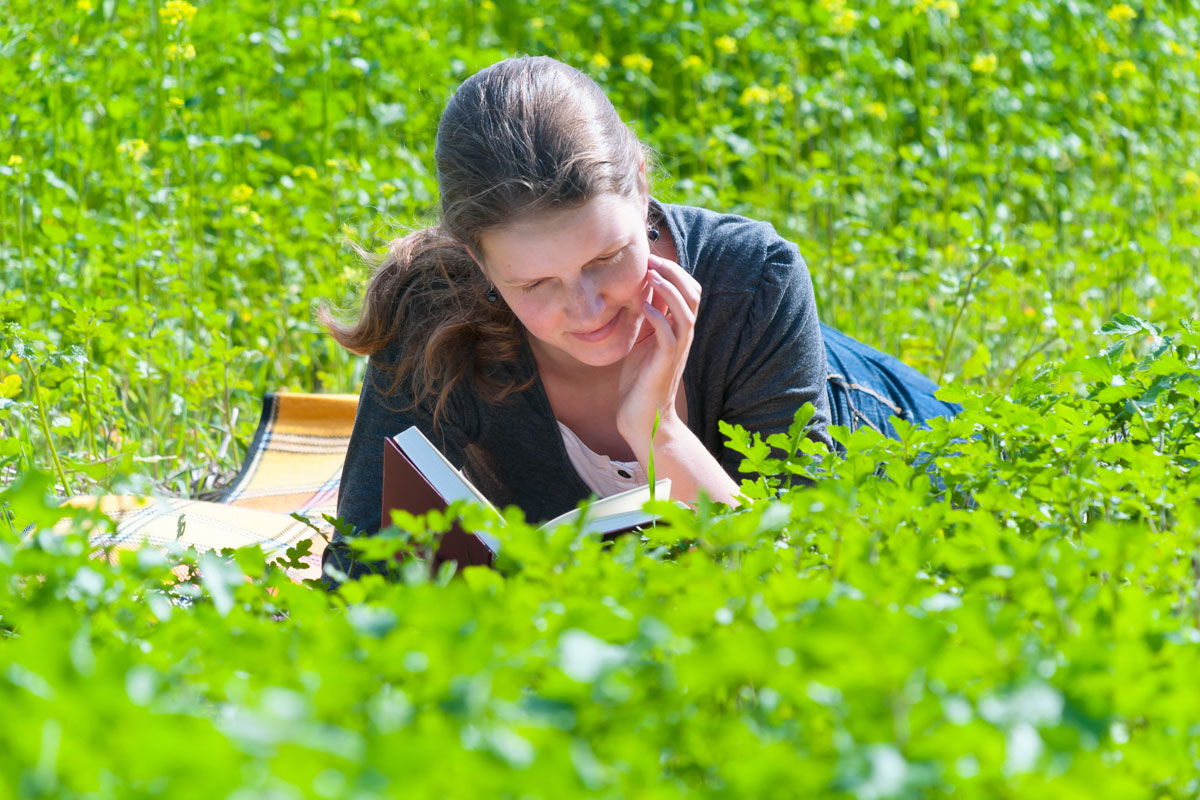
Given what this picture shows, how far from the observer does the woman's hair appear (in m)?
2.08

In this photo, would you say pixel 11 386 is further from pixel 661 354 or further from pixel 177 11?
pixel 177 11

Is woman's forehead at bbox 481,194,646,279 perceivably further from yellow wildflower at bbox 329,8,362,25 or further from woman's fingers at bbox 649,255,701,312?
yellow wildflower at bbox 329,8,362,25

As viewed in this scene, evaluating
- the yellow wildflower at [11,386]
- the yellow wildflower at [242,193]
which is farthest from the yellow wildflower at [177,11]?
the yellow wildflower at [11,386]

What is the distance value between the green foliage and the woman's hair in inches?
38.3

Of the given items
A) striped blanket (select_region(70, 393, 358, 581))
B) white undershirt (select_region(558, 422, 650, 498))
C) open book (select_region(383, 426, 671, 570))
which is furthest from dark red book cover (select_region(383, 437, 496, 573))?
striped blanket (select_region(70, 393, 358, 581))

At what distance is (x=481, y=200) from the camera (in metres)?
2.11

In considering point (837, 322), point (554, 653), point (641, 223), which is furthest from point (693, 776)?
point (837, 322)

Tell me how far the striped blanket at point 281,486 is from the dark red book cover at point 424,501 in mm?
992

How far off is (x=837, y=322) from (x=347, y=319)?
5.66 feet

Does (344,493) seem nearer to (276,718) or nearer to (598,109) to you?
(598,109)

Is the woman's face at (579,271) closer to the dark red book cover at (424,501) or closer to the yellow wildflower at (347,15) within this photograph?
the dark red book cover at (424,501)

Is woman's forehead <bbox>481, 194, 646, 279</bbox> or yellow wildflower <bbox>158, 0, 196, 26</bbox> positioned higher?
yellow wildflower <bbox>158, 0, 196, 26</bbox>

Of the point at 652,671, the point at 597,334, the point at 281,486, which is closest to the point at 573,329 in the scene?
the point at 597,334

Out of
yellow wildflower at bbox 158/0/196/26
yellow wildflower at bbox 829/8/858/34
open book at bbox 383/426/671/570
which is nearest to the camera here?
open book at bbox 383/426/671/570
